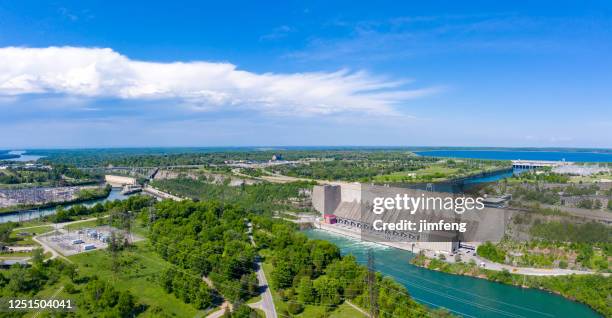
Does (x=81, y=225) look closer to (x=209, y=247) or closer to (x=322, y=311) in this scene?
(x=209, y=247)

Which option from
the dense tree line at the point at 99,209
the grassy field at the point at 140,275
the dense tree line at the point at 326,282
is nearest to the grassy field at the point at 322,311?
the dense tree line at the point at 326,282

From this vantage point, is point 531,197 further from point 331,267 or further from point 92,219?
point 92,219

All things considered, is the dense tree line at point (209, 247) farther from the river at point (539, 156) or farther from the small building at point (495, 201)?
the river at point (539, 156)

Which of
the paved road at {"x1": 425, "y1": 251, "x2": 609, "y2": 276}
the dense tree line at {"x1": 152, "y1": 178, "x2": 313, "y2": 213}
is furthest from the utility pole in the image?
the dense tree line at {"x1": 152, "y1": 178, "x2": 313, "y2": 213}

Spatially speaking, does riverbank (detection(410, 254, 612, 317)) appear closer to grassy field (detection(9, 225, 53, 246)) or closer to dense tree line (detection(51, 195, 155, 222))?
grassy field (detection(9, 225, 53, 246))

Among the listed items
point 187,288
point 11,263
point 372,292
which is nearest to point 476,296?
point 372,292

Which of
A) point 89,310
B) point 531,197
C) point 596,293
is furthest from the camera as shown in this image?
point 531,197

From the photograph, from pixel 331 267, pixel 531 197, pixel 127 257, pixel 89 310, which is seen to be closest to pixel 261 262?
pixel 331 267
